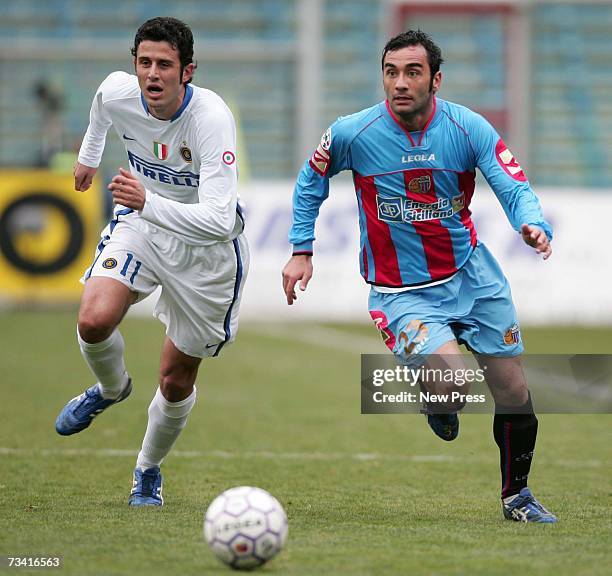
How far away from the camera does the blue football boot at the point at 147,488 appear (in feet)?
20.7

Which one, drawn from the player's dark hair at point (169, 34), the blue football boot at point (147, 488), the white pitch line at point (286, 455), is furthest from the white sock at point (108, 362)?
the white pitch line at point (286, 455)

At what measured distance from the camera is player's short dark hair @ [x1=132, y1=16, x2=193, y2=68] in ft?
19.8

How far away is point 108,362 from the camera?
6.35 meters

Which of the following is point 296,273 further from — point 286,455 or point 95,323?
point 286,455

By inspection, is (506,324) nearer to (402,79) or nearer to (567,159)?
(402,79)

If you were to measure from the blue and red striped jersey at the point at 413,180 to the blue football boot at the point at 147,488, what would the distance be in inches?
55.2

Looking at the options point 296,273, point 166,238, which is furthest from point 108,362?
point 296,273

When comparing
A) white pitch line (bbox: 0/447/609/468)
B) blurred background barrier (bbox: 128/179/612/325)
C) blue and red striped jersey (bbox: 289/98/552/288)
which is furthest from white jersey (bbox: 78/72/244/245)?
blurred background barrier (bbox: 128/179/612/325)

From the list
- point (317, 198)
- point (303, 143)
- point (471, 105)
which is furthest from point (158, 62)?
point (471, 105)

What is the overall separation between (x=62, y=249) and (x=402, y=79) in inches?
458

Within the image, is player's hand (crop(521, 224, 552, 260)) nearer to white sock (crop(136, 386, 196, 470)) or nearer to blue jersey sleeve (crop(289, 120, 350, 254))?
blue jersey sleeve (crop(289, 120, 350, 254))

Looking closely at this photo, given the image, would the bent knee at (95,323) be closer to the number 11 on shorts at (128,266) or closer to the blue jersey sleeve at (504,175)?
the number 11 on shorts at (128,266)

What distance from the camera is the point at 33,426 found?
9047mm

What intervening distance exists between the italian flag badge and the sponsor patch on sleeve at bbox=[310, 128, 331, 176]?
0.74 meters
